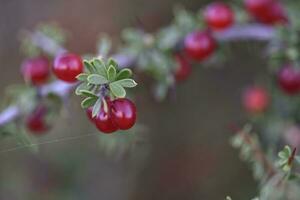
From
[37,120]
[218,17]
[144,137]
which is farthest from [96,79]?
[144,137]

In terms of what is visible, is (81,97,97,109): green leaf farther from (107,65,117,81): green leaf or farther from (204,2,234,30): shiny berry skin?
(204,2,234,30): shiny berry skin

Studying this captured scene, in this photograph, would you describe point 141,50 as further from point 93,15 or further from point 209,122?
point 93,15

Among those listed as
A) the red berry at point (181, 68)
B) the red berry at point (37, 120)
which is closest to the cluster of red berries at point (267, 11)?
the red berry at point (181, 68)

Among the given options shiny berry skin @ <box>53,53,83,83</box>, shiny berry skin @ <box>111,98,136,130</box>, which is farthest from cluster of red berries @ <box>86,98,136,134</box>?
shiny berry skin @ <box>53,53,83,83</box>

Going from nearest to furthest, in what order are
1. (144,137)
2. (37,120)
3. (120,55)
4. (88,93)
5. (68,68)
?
(88,93), (68,68), (37,120), (120,55), (144,137)

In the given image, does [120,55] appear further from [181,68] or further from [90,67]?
[90,67]
